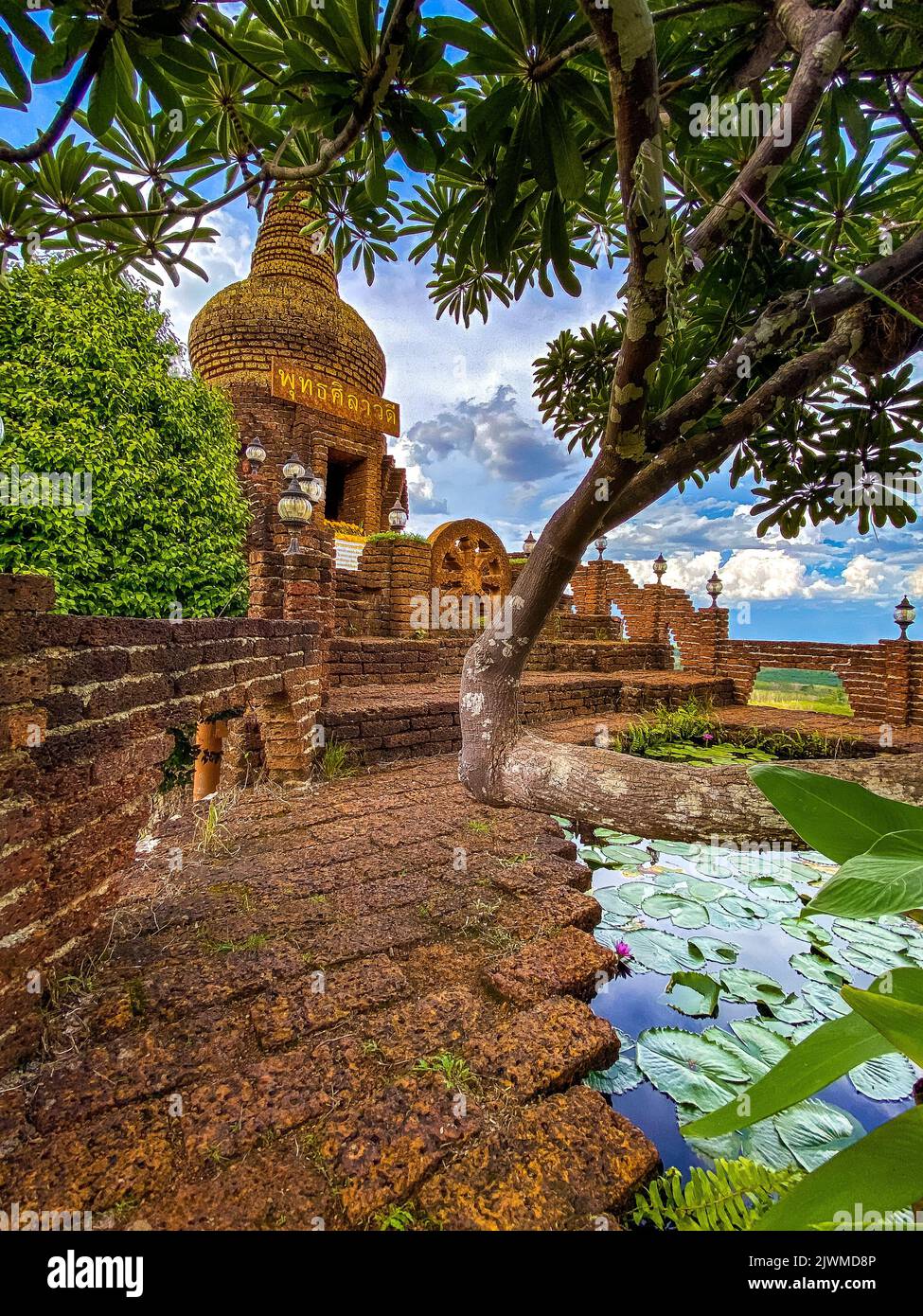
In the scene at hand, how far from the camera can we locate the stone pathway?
44.1 inches

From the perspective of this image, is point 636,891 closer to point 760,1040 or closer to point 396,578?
point 760,1040

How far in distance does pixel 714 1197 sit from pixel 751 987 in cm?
→ 126

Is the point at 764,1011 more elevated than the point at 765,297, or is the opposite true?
the point at 765,297

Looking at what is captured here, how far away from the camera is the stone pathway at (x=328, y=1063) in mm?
1119

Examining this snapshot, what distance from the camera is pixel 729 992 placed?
2320 millimetres

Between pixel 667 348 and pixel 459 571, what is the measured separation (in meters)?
8.06

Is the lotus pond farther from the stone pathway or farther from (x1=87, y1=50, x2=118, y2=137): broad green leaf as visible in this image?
(x1=87, y1=50, x2=118, y2=137): broad green leaf

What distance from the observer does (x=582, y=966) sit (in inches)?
73.8

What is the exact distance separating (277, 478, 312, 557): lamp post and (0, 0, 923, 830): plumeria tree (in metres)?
2.16

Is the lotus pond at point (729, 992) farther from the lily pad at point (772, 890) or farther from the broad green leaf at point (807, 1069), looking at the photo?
the broad green leaf at point (807, 1069)

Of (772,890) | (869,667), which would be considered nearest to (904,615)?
(869,667)
